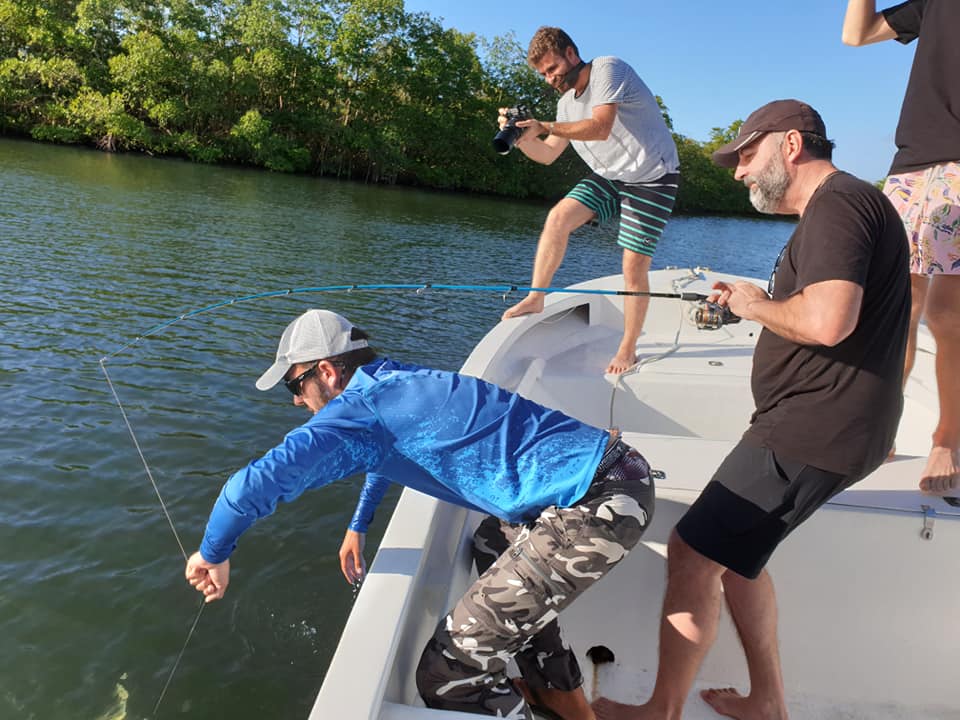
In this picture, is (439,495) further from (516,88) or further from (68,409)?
(516,88)

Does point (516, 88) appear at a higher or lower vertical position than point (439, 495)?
higher

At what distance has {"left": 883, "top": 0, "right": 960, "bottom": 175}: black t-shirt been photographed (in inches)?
107

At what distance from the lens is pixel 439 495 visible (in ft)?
7.30

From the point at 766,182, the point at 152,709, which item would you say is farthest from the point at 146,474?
the point at 766,182

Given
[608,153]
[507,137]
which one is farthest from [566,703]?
[608,153]

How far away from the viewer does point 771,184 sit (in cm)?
219

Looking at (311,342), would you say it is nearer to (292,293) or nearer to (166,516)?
(166,516)

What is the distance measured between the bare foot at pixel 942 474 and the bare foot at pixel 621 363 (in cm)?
216

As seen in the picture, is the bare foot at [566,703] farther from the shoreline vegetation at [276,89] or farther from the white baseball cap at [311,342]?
the shoreline vegetation at [276,89]

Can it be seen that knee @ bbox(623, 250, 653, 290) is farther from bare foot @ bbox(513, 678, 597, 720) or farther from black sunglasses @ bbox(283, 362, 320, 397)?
bare foot @ bbox(513, 678, 597, 720)

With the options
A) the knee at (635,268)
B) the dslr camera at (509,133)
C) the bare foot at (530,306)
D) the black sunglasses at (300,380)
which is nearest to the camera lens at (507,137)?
the dslr camera at (509,133)

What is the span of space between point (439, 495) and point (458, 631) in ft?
1.45

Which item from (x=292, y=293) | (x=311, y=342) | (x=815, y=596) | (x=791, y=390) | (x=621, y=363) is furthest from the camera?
(x=292, y=293)

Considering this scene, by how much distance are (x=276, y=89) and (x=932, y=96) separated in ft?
152
